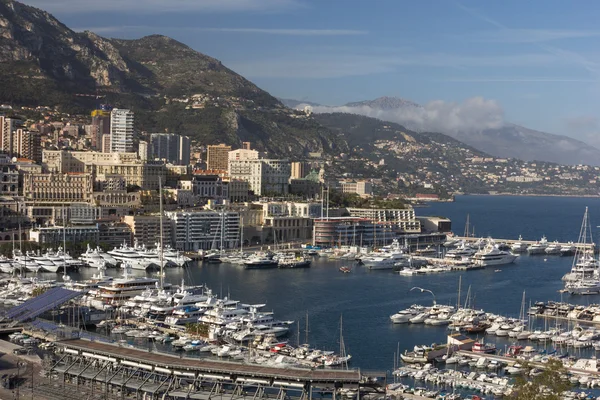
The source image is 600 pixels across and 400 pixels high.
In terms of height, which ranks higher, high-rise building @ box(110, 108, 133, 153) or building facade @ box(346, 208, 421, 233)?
high-rise building @ box(110, 108, 133, 153)

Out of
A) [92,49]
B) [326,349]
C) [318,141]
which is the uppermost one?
[92,49]

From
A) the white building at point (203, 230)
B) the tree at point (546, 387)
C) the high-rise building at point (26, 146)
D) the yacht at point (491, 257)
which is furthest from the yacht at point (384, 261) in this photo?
the tree at point (546, 387)

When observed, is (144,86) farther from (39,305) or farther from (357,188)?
(39,305)

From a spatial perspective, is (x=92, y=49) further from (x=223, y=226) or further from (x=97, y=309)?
(x=97, y=309)

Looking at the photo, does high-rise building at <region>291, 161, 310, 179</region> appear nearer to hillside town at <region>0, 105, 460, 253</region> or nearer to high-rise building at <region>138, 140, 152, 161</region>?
hillside town at <region>0, 105, 460, 253</region>

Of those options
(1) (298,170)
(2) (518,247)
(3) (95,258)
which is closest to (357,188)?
(1) (298,170)

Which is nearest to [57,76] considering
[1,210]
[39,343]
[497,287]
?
[1,210]

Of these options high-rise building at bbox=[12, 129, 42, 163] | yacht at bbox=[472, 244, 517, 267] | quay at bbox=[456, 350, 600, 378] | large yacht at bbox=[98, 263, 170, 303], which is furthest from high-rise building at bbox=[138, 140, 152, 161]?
quay at bbox=[456, 350, 600, 378]
